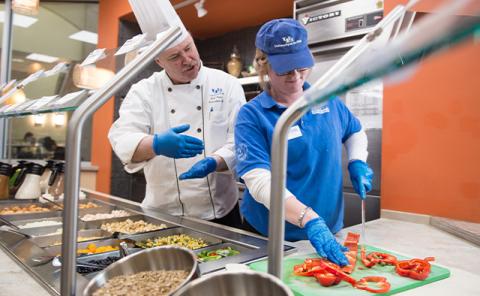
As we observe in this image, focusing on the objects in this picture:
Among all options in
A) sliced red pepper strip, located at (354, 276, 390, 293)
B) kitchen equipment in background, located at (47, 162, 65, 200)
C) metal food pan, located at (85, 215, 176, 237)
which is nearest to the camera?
sliced red pepper strip, located at (354, 276, 390, 293)

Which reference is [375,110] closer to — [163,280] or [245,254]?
[245,254]

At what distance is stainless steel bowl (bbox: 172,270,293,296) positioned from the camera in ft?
2.05

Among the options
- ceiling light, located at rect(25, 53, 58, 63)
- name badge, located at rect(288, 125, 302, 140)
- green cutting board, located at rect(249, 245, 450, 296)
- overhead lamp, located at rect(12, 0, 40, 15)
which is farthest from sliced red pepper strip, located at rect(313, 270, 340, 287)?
ceiling light, located at rect(25, 53, 58, 63)

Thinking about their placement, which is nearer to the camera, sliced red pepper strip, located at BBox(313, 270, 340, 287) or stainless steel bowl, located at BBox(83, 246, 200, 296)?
stainless steel bowl, located at BBox(83, 246, 200, 296)

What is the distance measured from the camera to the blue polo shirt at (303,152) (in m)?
1.50

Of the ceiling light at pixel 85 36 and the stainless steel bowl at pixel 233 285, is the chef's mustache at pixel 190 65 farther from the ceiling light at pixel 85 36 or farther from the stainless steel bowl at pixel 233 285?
the ceiling light at pixel 85 36

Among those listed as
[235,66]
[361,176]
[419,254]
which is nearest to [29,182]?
[361,176]

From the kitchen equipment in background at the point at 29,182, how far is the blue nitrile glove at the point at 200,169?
4.38 feet

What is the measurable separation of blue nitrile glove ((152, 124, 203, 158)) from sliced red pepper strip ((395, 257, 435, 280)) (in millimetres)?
824

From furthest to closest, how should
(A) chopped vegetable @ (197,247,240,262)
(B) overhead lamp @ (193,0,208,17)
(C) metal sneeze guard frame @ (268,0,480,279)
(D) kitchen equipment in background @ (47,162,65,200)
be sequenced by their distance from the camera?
(B) overhead lamp @ (193,0,208,17) → (D) kitchen equipment in background @ (47,162,65,200) → (A) chopped vegetable @ (197,247,240,262) → (C) metal sneeze guard frame @ (268,0,480,279)

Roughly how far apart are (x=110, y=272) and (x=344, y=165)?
7.75 ft

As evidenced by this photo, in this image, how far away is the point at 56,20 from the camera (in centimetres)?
504

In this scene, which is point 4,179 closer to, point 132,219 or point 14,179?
point 14,179

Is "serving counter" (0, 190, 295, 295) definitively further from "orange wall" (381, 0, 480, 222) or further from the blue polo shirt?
"orange wall" (381, 0, 480, 222)
